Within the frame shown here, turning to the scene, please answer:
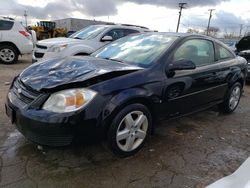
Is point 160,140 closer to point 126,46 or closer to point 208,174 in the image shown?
point 208,174

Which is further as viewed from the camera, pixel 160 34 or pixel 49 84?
pixel 160 34

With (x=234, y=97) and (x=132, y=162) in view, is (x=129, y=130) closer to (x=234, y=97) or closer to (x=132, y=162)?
(x=132, y=162)

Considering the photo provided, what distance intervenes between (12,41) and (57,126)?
26.9 ft

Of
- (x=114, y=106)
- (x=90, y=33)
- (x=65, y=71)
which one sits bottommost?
(x=114, y=106)

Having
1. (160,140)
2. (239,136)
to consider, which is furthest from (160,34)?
(239,136)

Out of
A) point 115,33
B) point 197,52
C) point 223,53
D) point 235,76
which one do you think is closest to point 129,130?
point 197,52

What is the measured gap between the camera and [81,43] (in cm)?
748

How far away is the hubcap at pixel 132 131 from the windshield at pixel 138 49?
0.68 metres

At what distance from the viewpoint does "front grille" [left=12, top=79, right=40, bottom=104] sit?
2.71 meters

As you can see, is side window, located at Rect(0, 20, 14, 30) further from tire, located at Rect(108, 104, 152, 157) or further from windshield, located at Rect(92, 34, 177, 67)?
tire, located at Rect(108, 104, 152, 157)

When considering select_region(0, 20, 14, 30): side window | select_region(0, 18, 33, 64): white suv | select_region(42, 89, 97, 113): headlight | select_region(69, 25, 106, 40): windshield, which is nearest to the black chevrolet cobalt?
select_region(42, 89, 97, 113): headlight

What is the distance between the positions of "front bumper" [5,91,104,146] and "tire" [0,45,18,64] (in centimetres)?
791

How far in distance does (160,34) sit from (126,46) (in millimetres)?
577

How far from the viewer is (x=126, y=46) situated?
395 cm
